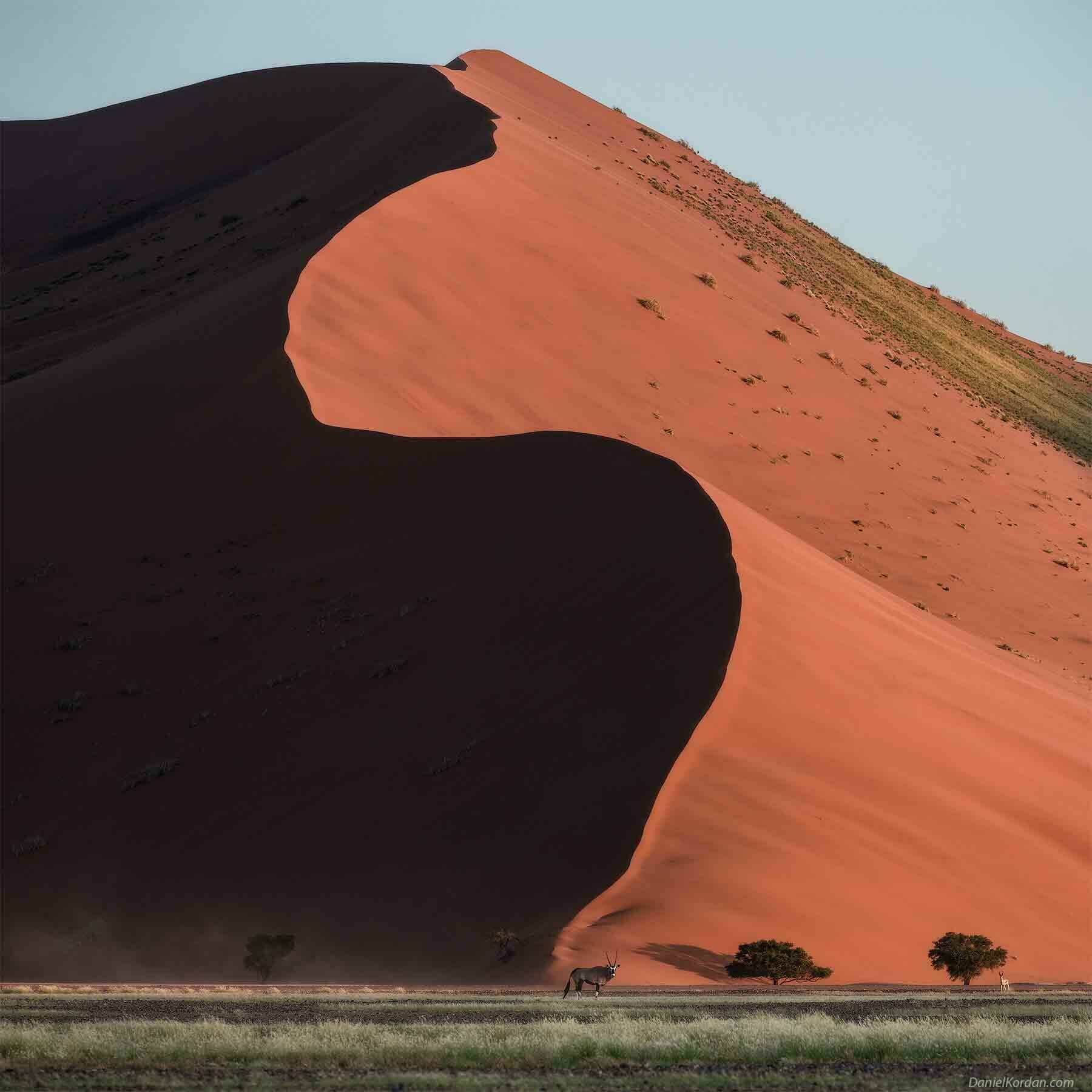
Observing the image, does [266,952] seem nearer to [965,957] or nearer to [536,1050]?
[536,1050]

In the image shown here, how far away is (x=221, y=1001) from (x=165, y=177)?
52.6m

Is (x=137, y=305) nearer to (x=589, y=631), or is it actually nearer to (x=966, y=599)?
(x=966, y=599)

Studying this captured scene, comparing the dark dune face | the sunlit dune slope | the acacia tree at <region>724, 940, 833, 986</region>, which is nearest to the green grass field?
the acacia tree at <region>724, 940, 833, 986</region>

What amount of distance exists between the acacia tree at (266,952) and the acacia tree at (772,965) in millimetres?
3730

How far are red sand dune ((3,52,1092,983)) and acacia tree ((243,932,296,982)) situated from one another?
0.88ft

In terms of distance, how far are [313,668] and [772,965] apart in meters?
7.12

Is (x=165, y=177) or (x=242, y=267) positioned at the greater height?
(x=165, y=177)

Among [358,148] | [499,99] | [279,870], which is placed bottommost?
[279,870]

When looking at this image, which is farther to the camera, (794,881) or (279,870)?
(279,870)

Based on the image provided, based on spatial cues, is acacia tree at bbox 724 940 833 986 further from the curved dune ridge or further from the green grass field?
the green grass field

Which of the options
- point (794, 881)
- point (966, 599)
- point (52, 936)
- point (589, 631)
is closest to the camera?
point (794, 881)

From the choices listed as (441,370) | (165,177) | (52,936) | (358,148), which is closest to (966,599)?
(441,370)

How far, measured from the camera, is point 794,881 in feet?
38.4

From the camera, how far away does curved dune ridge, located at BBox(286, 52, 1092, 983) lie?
1190cm
